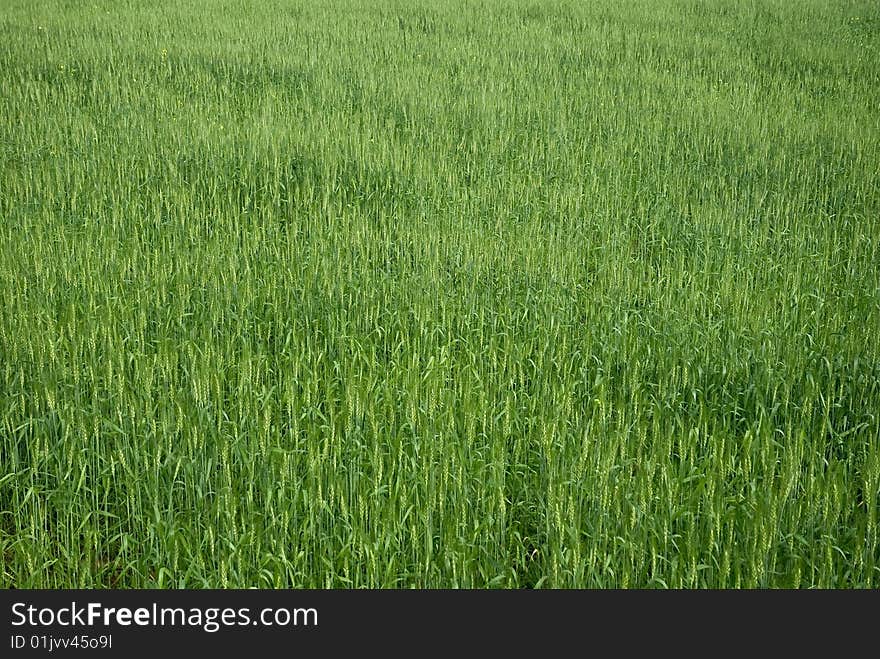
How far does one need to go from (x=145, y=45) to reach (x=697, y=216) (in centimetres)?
825

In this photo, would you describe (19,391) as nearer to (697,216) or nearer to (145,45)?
(697,216)

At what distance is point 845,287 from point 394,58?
293 inches

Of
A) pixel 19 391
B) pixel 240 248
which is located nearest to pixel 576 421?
pixel 19 391

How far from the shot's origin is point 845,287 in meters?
5.37

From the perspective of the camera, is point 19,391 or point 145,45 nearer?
point 19,391

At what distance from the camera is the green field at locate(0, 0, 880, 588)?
3.16 m

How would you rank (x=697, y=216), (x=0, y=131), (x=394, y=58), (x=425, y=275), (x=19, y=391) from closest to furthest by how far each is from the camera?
(x=19, y=391)
(x=425, y=275)
(x=697, y=216)
(x=0, y=131)
(x=394, y=58)

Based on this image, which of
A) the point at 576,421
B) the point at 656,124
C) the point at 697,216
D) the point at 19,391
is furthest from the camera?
the point at 656,124

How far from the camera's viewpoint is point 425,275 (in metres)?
5.32

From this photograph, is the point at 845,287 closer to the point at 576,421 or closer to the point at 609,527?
the point at 576,421

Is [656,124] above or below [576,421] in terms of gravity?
above

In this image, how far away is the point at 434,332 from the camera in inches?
180

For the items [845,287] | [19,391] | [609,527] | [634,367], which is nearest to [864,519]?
[609,527]

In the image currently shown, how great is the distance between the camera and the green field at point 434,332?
3.16m
